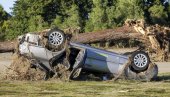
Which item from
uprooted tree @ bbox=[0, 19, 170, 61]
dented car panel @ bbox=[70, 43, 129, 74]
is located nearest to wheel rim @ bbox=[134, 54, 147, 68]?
dented car panel @ bbox=[70, 43, 129, 74]

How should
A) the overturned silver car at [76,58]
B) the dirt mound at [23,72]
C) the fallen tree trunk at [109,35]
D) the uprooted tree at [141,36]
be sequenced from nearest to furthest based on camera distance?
1. the overturned silver car at [76,58]
2. the dirt mound at [23,72]
3. the uprooted tree at [141,36]
4. the fallen tree trunk at [109,35]

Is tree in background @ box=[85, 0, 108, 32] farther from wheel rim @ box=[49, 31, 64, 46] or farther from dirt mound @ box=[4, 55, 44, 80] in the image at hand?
wheel rim @ box=[49, 31, 64, 46]

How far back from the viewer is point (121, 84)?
17.7m

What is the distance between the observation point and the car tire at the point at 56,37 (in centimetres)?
1853

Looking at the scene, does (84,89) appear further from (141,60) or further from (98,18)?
(98,18)

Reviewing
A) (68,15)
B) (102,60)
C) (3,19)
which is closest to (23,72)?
(102,60)

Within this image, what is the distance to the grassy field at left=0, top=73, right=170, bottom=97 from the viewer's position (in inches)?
568

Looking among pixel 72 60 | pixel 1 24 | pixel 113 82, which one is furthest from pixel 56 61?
pixel 1 24

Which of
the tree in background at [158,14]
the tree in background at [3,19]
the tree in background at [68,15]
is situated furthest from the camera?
the tree in background at [3,19]

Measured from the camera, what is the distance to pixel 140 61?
1906 cm

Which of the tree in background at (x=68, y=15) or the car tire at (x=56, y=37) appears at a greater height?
the car tire at (x=56, y=37)

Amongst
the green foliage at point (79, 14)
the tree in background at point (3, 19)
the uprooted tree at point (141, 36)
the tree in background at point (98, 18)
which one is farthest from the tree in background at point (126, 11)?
the uprooted tree at point (141, 36)

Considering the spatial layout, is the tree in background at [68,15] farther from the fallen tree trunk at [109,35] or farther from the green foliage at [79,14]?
the fallen tree trunk at [109,35]

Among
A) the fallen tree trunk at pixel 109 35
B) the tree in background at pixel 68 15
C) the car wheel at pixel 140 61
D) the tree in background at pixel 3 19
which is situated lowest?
the tree in background at pixel 3 19
